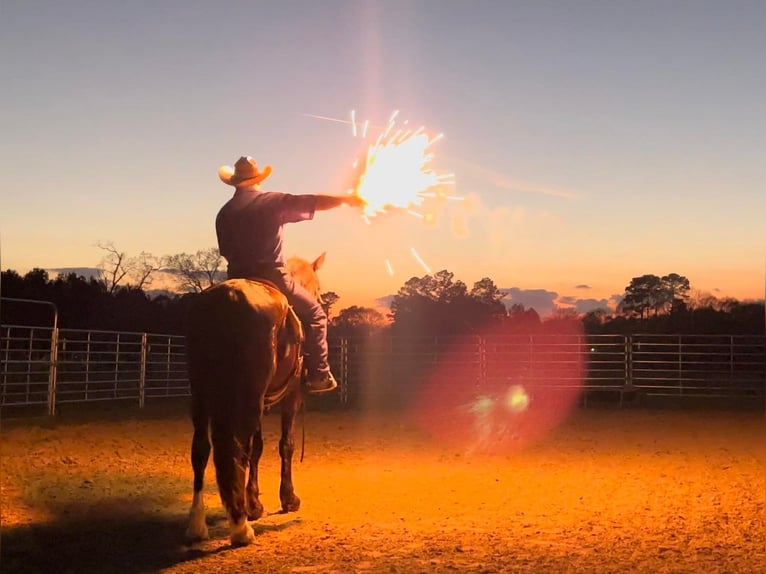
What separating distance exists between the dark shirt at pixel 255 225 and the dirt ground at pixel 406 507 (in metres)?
1.86

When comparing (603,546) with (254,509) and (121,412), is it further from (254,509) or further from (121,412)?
(121,412)

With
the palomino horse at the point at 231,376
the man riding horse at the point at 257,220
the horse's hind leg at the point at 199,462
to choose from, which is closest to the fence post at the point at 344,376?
the man riding horse at the point at 257,220

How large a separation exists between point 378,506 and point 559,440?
5190mm

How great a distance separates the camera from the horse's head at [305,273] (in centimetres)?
561

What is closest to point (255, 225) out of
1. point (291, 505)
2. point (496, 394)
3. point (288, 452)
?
point (288, 452)

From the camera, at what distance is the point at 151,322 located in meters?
33.8

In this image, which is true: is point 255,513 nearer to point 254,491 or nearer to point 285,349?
point 254,491

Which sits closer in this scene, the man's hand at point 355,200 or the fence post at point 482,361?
the man's hand at point 355,200

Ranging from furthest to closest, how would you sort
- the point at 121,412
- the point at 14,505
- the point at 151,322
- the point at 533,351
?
the point at 151,322 → the point at 533,351 → the point at 121,412 → the point at 14,505

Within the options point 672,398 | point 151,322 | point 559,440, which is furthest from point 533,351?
point 151,322

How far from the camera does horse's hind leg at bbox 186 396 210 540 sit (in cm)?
436

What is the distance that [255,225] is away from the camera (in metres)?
4.64

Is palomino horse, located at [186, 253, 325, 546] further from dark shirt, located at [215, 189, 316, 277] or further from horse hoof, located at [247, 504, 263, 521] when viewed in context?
horse hoof, located at [247, 504, 263, 521]

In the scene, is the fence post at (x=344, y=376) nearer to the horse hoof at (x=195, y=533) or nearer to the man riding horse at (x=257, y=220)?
the man riding horse at (x=257, y=220)
